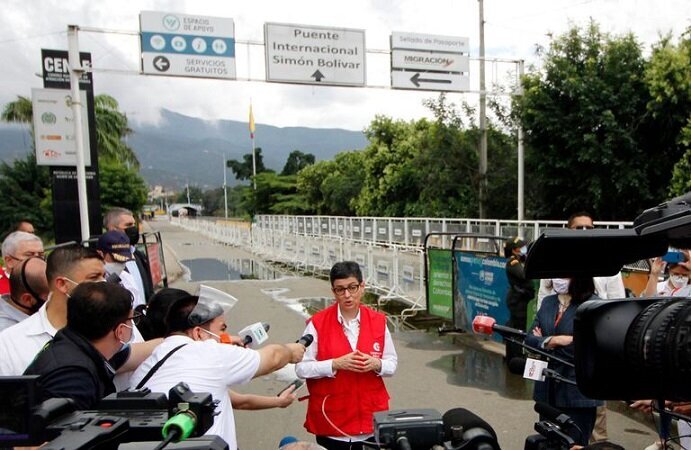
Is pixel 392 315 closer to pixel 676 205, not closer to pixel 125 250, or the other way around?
pixel 125 250

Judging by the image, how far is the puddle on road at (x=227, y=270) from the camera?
51.4 ft

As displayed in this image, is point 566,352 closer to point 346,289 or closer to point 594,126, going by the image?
point 346,289

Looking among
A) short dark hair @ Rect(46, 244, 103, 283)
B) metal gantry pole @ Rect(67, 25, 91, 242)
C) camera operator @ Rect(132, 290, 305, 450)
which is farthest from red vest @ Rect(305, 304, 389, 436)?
metal gantry pole @ Rect(67, 25, 91, 242)

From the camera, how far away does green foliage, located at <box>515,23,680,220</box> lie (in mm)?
12711

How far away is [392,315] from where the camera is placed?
9.48 metres

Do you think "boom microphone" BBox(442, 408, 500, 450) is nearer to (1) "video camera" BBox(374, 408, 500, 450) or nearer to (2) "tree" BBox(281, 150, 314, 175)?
(1) "video camera" BBox(374, 408, 500, 450)

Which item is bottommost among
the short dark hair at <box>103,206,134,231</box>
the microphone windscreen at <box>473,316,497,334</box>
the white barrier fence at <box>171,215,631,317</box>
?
the white barrier fence at <box>171,215,631,317</box>

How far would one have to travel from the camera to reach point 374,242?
14.4 m

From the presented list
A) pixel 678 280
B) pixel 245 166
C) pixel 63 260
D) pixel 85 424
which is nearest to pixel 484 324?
pixel 85 424

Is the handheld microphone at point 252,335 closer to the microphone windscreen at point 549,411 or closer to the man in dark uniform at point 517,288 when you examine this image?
the microphone windscreen at point 549,411

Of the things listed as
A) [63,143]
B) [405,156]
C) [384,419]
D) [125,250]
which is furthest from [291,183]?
[384,419]

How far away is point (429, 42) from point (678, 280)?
9757 mm

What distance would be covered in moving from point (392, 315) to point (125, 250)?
606cm

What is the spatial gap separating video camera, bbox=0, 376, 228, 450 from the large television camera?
96 centimetres
